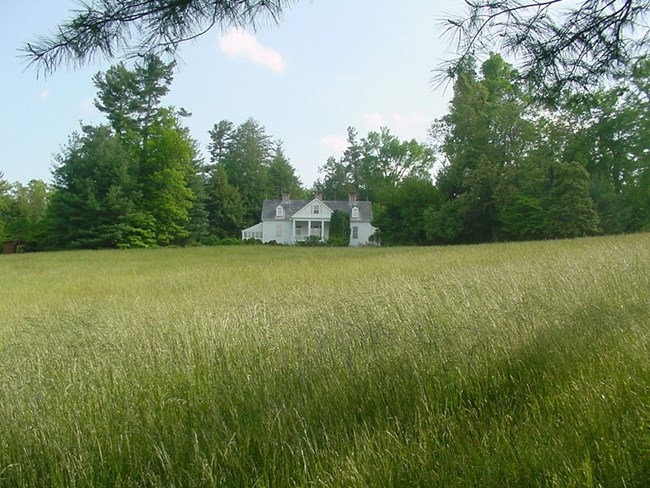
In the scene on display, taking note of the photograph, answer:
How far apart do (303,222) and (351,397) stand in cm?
5022

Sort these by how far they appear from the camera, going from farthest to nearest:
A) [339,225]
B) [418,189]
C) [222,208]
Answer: [222,208] → [339,225] → [418,189]

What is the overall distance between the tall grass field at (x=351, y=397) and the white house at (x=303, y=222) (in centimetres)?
4708

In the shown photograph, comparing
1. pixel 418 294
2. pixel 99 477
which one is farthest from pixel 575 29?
pixel 99 477

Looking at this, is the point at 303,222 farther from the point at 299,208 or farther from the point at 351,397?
the point at 351,397

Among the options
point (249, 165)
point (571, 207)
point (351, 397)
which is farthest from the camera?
point (249, 165)

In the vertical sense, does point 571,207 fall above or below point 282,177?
below

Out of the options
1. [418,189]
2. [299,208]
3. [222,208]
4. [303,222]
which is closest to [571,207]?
[418,189]

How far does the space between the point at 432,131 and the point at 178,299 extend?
3733 centimetres

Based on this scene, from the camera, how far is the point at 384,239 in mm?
40500

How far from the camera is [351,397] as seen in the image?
2744 millimetres

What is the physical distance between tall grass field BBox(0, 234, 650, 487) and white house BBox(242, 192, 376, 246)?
4708 centimetres

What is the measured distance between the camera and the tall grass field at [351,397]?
6.14ft

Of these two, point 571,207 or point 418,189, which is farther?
point 418,189

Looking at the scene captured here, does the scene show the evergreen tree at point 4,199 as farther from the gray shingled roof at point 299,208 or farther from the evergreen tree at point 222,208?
the gray shingled roof at point 299,208
